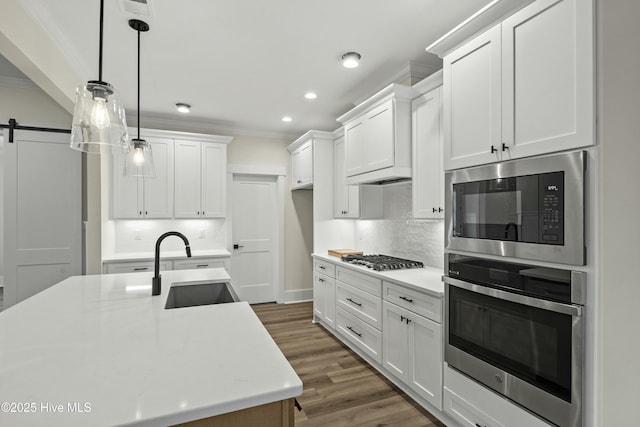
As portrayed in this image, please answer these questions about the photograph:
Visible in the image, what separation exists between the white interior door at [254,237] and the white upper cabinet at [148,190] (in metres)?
0.98

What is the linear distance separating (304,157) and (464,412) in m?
3.48

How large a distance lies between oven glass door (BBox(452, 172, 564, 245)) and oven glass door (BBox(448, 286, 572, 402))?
346mm

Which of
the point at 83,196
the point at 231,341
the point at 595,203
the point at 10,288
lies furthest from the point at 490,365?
the point at 10,288

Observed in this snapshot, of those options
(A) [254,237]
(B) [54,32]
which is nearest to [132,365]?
(B) [54,32]

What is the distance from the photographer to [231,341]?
1.21 meters

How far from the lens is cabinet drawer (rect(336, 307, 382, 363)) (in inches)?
111

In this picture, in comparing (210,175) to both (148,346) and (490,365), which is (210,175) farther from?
(490,365)

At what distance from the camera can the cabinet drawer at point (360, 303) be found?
9.27ft

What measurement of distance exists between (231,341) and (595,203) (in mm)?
1534

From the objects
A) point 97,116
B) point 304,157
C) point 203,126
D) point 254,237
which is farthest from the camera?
point 254,237

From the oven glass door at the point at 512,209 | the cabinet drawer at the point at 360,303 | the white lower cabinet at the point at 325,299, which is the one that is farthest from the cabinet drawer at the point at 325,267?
the oven glass door at the point at 512,209

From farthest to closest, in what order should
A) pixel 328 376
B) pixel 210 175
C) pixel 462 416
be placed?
1. pixel 210 175
2. pixel 328 376
3. pixel 462 416

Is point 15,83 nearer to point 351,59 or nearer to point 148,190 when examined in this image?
point 148,190

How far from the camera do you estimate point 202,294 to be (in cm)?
239
